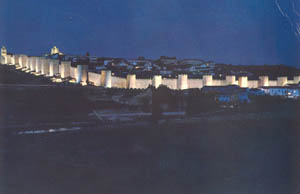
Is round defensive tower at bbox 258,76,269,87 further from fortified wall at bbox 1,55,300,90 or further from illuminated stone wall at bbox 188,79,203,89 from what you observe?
illuminated stone wall at bbox 188,79,203,89

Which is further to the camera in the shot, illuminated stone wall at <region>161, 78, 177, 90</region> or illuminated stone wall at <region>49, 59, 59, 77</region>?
illuminated stone wall at <region>49, 59, 59, 77</region>

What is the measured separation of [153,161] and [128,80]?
19545 millimetres

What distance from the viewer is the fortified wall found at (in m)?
26.8

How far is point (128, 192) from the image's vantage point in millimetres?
5469

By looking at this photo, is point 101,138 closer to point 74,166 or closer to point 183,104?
point 74,166

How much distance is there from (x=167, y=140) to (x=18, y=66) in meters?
37.0

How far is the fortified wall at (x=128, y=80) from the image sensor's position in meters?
26.8

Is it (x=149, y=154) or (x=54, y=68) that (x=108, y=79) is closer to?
(x=54, y=68)

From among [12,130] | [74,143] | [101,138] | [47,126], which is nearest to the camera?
[74,143]

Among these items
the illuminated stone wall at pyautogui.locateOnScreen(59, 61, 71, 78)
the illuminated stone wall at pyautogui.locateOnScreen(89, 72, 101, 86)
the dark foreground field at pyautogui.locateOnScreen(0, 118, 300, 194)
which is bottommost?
the dark foreground field at pyautogui.locateOnScreen(0, 118, 300, 194)

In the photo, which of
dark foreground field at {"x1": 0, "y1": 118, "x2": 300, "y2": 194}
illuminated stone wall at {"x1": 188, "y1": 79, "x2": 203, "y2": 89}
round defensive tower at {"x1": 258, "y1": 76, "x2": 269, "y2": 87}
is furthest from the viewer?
round defensive tower at {"x1": 258, "y1": 76, "x2": 269, "y2": 87}

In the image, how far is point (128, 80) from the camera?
26469 millimetres

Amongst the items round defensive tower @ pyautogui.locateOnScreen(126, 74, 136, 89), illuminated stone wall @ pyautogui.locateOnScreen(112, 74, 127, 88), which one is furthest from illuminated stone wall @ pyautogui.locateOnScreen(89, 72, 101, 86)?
round defensive tower @ pyautogui.locateOnScreen(126, 74, 136, 89)

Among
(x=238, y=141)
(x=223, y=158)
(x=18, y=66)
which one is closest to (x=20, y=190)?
(x=223, y=158)
